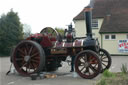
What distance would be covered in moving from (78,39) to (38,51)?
192cm

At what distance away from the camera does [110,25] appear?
30.1 metres

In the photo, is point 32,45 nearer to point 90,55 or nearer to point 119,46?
point 90,55

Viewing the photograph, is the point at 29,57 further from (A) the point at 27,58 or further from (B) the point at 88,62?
(B) the point at 88,62

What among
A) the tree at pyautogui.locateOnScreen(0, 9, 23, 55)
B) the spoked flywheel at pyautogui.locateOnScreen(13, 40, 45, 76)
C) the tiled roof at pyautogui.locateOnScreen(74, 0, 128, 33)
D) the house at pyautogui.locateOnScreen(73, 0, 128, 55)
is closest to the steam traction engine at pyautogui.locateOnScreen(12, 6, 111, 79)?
the spoked flywheel at pyautogui.locateOnScreen(13, 40, 45, 76)

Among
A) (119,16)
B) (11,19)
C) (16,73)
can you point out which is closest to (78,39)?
(16,73)

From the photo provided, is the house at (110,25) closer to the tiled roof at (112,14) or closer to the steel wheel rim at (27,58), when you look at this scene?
the tiled roof at (112,14)

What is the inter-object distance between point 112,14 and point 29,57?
2261 centimetres

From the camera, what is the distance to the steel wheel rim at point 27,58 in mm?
11148

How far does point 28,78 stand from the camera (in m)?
10.9

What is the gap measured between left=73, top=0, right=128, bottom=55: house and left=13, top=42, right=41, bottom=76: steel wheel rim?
748 inches

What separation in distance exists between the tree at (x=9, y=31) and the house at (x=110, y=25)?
804cm

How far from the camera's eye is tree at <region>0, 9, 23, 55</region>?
108ft

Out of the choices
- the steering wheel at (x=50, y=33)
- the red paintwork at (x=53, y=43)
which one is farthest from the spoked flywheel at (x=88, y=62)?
the steering wheel at (x=50, y=33)

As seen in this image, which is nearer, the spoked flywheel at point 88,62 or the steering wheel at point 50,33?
the spoked flywheel at point 88,62
